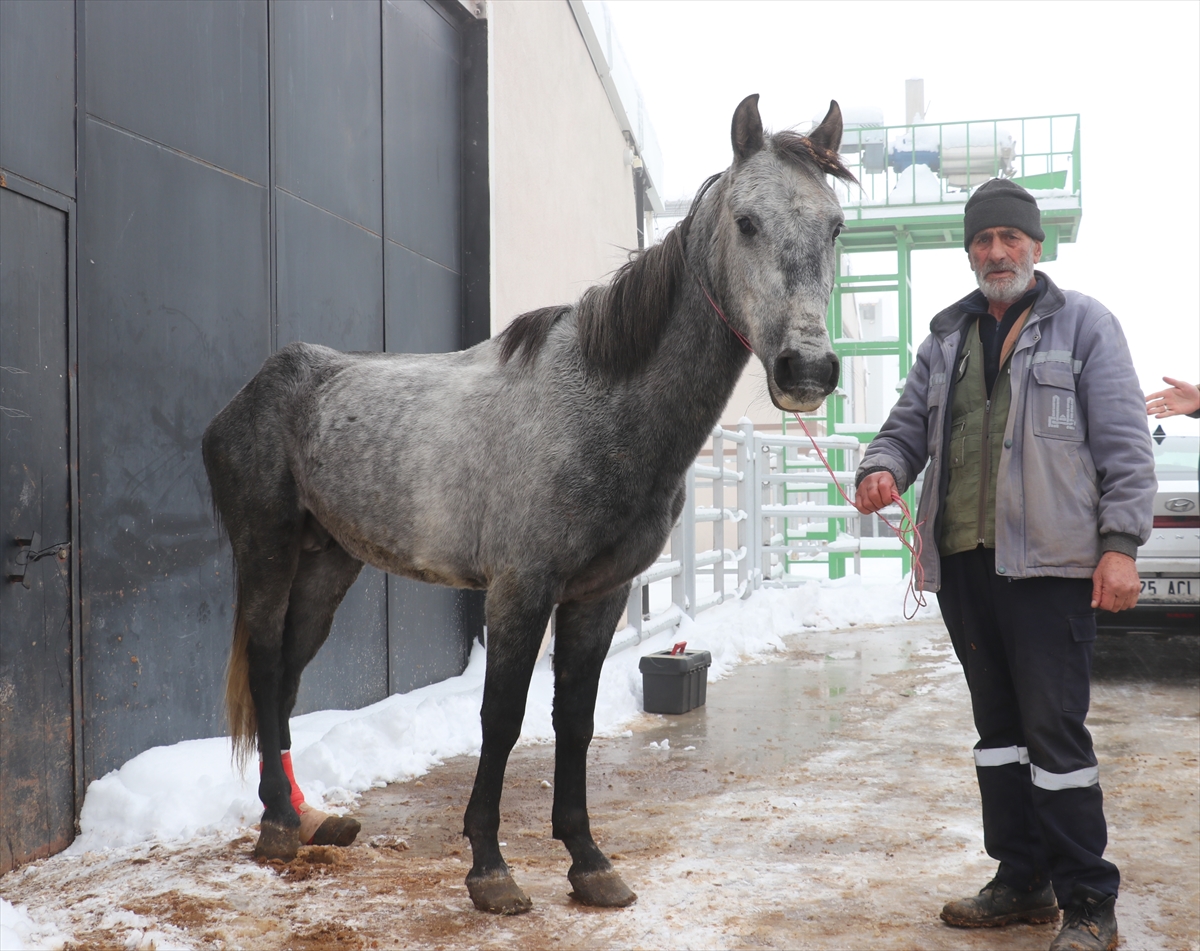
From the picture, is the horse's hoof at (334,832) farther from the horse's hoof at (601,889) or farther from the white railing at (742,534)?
the white railing at (742,534)

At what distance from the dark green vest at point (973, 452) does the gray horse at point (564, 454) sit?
621 mm

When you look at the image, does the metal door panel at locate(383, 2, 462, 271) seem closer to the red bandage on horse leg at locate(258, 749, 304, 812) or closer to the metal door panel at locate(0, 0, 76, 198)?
the metal door panel at locate(0, 0, 76, 198)

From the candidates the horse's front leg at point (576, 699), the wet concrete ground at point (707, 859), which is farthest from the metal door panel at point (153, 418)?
the horse's front leg at point (576, 699)

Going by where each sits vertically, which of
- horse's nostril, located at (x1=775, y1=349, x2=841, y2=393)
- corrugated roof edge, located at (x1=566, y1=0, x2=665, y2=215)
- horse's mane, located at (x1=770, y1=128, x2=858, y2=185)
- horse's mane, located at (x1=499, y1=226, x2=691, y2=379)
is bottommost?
horse's nostril, located at (x1=775, y1=349, x2=841, y2=393)

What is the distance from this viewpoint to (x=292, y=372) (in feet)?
10.7

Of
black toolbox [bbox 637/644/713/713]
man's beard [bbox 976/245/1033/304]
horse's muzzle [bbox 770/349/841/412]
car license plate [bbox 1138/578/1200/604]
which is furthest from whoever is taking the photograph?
car license plate [bbox 1138/578/1200/604]

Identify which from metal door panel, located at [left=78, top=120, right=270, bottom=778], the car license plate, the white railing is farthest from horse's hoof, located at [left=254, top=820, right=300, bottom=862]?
the car license plate

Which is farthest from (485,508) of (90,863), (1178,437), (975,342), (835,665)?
(1178,437)

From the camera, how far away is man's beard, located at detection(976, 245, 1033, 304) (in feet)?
8.21

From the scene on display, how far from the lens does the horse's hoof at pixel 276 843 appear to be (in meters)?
2.85

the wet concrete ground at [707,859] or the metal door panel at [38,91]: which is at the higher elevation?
the metal door panel at [38,91]

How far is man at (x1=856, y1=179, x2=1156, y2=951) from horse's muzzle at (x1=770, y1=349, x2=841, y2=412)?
0.60 metres

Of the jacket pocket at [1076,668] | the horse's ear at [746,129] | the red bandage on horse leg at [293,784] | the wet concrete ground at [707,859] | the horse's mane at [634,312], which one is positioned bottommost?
the wet concrete ground at [707,859]

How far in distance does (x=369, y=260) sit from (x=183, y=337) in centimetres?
151
